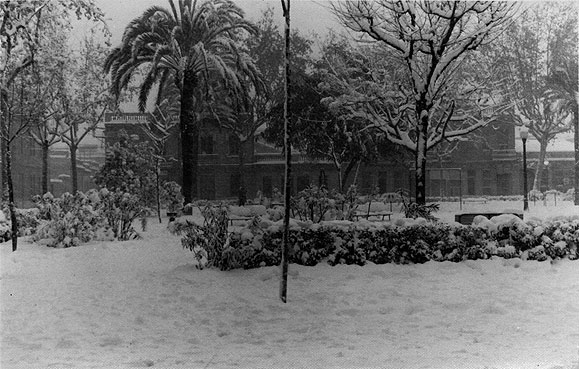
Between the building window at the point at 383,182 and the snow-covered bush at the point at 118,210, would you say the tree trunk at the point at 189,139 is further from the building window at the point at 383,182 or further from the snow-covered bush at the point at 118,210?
the building window at the point at 383,182

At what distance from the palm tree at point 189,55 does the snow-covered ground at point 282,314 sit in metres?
4.56

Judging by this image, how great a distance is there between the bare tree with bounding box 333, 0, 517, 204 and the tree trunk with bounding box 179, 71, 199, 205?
3.98 meters

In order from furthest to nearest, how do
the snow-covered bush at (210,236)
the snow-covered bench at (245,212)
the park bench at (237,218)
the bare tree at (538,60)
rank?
the bare tree at (538,60), the snow-covered bench at (245,212), the park bench at (237,218), the snow-covered bush at (210,236)

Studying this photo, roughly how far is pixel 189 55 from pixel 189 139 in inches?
81.3

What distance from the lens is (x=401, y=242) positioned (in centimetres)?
858

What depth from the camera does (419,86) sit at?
1170cm

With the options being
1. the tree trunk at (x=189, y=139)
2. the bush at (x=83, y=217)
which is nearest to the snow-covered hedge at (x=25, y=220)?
the bush at (x=83, y=217)

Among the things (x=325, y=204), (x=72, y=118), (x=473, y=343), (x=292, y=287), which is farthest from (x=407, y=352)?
(x=72, y=118)

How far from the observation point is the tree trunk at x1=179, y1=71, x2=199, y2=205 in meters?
12.2

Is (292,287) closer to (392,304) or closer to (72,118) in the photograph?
(392,304)

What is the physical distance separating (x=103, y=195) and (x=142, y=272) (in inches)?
150

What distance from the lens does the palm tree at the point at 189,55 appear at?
1192cm

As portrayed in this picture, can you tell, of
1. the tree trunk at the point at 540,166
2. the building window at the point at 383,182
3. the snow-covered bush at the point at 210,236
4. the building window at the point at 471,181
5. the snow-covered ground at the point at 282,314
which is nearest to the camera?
the snow-covered ground at the point at 282,314

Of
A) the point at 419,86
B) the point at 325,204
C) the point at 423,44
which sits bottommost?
the point at 325,204
